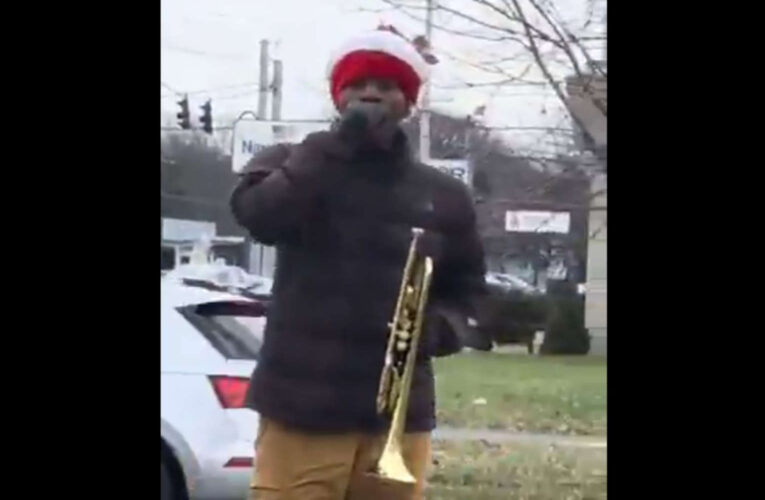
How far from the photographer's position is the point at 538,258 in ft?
10.6

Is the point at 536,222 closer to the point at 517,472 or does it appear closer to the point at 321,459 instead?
the point at 517,472

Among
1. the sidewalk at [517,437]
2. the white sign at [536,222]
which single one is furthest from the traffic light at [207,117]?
the sidewalk at [517,437]

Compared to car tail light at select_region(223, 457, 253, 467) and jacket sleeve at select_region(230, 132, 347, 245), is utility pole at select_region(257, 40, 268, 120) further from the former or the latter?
car tail light at select_region(223, 457, 253, 467)

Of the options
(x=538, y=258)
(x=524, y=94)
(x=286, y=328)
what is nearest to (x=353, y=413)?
(x=286, y=328)

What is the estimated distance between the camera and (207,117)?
3262 mm

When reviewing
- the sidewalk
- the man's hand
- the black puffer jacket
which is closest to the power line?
the black puffer jacket

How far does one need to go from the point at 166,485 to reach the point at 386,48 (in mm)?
1066

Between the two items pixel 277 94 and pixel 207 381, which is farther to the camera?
pixel 207 381

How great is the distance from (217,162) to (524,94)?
653 mm

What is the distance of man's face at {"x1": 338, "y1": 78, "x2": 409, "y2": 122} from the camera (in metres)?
3.21

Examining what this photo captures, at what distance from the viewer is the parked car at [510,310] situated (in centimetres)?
321

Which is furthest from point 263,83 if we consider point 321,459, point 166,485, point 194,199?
point 166,485
